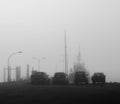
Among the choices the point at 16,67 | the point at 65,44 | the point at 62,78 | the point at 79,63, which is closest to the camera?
the point at 62,78

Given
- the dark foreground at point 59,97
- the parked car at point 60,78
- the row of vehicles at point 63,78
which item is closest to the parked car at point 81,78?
the row of vehicles at point 63,78

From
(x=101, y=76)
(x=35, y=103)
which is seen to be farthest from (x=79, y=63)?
(x=35, y=103)

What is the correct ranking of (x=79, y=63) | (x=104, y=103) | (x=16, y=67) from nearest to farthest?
(x=104, y=103) < (x=16, y=67) < (x=79, y=63)

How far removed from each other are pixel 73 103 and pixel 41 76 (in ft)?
142

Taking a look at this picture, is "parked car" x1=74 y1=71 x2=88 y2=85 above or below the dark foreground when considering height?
above

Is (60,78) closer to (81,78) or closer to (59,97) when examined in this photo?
(81,78)

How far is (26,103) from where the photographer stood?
24938mm

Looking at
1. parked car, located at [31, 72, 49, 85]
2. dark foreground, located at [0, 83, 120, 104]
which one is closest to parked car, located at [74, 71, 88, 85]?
parked car, located at [31, 72, 49, 85]

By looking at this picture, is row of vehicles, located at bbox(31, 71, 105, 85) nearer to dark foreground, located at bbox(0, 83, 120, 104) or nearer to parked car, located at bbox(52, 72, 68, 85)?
parked car, located at bbox(52, 72, 68, 85)

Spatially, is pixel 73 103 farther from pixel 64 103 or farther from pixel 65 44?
pixel 65 44

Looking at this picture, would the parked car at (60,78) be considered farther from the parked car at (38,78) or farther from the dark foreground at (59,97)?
the dark foreground at (59,97)

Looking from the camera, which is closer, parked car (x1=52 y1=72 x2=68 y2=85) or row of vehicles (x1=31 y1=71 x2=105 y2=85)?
parked car (x1=52 y1=72 x2=68 y2=85)

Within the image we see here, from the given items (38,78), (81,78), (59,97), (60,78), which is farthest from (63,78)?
(59,97)

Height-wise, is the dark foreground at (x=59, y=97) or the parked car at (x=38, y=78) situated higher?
the parked car at (x=38, y=78)
